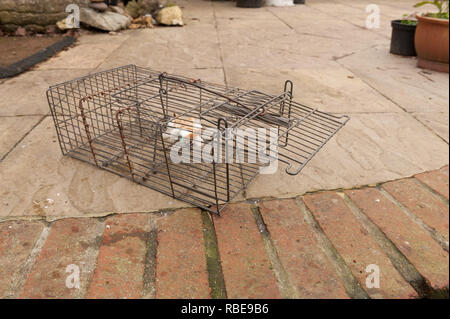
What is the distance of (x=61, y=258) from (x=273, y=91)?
2.29 meters

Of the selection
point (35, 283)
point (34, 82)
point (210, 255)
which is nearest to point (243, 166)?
point (210, 255)

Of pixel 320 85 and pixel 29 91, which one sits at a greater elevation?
pixel 29 91

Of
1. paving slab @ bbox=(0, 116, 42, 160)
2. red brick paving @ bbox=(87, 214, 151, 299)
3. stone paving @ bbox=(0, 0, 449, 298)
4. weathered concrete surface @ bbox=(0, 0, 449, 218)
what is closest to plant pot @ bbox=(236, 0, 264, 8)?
weathered concrete surface @ bbox=(0, 0, 449, 218)

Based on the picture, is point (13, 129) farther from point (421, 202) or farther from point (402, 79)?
point (402, 79)

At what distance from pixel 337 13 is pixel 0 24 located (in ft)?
20.7

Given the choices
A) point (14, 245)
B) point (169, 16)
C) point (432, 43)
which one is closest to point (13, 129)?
point (14, 245)

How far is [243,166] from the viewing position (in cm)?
200

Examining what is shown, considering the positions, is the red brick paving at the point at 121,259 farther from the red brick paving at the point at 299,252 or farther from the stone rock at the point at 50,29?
the stone rock at the point at 50,29

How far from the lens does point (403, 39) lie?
13.6 feet

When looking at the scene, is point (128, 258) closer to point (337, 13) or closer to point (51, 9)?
point (51, 9)

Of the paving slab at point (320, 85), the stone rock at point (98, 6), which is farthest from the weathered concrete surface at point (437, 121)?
the stone rock at point (98, 6)

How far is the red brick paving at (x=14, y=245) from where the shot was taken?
1.30 m

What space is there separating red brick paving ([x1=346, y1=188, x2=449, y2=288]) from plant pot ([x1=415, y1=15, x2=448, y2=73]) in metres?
2.57

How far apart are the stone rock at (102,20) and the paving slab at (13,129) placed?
3137 mm
